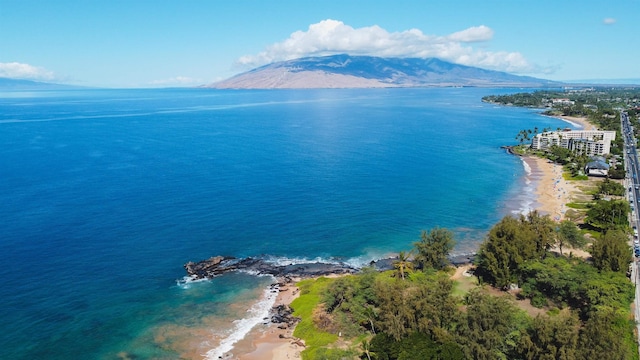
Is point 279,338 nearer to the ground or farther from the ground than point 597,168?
nearer to the ground

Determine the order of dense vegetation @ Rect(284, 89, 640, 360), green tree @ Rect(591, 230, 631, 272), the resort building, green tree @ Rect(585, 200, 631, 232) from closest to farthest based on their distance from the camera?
1. dense vegetation @ Rect(284, 89, 640, 360)
2. green tree @ Rect(591, 230, 631, 272)
3. green tree @ Rect(585, 200, 631, 232)
4. the resort building

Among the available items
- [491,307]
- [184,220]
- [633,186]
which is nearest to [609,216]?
[633,186]

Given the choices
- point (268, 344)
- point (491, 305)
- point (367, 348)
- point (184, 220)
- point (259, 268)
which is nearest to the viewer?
point (491, 305)

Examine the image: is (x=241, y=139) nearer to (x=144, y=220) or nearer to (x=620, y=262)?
(x=144, y=220)

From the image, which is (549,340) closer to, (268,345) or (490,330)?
(490,330)

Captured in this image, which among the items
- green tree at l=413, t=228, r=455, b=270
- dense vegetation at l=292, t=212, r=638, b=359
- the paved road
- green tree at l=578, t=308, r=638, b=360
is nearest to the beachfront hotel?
the paved road

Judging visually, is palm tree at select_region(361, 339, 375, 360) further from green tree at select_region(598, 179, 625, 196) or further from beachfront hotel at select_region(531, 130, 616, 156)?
beachfront hotel at select_region(531, 130, 616, 156)

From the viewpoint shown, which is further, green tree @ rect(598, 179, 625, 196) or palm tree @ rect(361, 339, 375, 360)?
green tree @ rect(598, 179, 625, 196)
